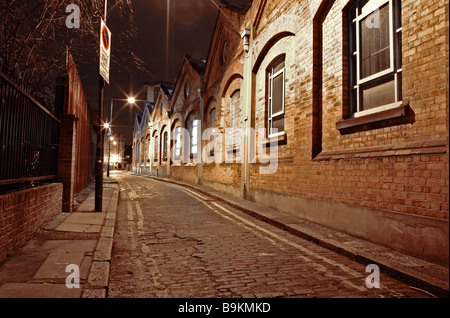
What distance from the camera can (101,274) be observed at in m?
3.59

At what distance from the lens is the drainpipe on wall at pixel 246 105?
1072 centimetres

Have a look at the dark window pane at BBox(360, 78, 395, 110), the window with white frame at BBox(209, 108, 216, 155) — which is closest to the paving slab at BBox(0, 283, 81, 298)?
the dark window pane at BBox(360, 78, 395, 110)

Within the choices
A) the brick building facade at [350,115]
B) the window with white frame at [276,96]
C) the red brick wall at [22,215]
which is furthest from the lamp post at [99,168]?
the window with white frame at [276,96]

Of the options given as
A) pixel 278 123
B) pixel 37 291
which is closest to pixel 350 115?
pixel 278 123

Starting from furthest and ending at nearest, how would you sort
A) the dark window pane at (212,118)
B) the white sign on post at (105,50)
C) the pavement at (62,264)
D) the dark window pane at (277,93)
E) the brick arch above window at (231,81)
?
the dark window pane at (212,118)
the brick arch above window at (231,81)
the dark window pane at (277,93)
the white sign on post at (105,50)
the pavement at (62,264)

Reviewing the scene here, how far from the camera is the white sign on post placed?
24.0ft

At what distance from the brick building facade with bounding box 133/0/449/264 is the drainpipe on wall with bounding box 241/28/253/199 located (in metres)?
0.04

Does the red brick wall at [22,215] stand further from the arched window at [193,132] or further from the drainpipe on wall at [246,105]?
the arched window at [193,132]

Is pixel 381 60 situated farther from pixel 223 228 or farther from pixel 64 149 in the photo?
pixel 64 149

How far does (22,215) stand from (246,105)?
8.11 meters

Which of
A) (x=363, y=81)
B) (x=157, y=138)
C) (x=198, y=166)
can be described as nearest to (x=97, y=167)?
(x=363, y=81)

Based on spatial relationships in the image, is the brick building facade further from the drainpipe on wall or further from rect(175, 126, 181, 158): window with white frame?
rect(175, 126, 181, 158): window with white frame

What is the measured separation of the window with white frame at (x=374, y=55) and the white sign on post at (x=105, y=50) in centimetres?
562
